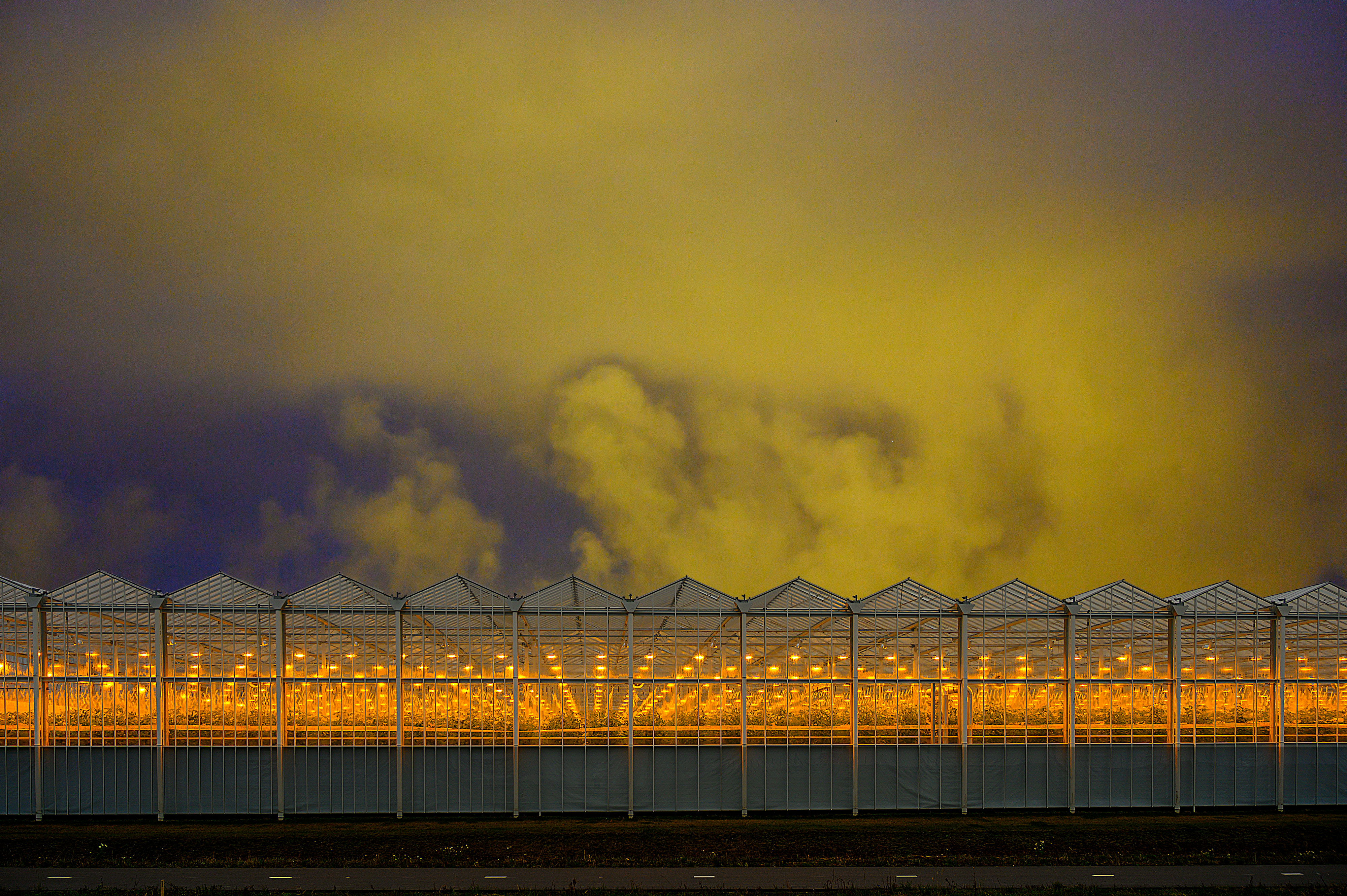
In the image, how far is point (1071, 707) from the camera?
113 feet

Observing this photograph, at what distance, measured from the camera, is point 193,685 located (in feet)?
112

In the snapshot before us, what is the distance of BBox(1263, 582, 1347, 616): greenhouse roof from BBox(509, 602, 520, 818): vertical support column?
27516 mm

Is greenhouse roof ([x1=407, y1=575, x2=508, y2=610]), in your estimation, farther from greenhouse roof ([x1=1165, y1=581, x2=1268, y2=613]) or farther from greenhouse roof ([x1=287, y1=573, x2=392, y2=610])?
greenhouse roof ([x1=1165, y1=581, x2=1268, y2=613])

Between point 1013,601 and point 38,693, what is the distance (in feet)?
114

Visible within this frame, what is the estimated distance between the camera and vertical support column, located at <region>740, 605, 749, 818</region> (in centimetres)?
3353

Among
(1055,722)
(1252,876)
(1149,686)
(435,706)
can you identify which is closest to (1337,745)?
(1149,686)

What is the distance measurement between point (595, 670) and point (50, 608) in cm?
1968

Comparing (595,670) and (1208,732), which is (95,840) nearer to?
(595,670)

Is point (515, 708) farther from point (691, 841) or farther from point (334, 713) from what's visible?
point (691, 841)

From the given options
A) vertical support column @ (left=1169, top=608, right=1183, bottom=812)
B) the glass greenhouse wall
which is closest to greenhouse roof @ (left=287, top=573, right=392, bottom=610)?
the glass greenhouse wall

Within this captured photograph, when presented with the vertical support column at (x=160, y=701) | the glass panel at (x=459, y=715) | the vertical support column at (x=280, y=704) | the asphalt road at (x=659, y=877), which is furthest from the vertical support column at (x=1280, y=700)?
the vertical support column at (x=160, y=701)

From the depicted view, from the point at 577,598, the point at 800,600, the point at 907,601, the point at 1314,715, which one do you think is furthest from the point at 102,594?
the point at 1314,715

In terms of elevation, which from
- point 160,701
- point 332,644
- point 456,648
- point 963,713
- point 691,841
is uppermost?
point 332,644

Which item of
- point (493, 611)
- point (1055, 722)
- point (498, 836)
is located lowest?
point (498, 836)
